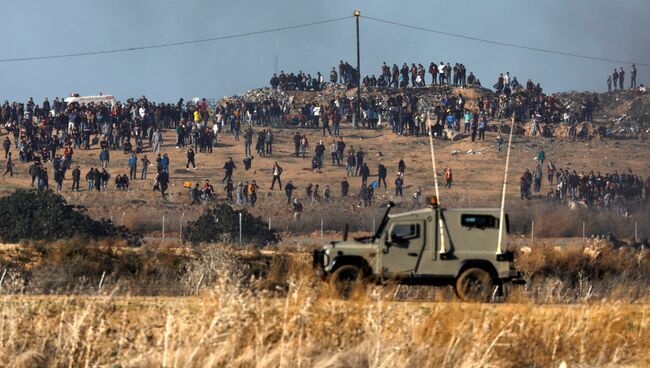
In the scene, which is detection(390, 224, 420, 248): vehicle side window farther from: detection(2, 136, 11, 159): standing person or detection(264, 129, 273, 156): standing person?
detection(264, 129, 273, 156): standing person

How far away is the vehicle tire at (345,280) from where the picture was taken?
22062mm

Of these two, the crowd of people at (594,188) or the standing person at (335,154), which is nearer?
A: the crowd of people at (594,188)

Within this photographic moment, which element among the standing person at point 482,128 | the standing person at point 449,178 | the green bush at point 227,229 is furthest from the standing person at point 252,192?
the standing person at point 482,128

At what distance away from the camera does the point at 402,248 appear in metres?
23.2

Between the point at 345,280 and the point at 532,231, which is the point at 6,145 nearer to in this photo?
the point at 532,231

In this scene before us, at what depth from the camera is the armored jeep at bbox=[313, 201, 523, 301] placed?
2309cm

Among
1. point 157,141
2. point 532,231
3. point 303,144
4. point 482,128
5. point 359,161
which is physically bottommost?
point 532,231

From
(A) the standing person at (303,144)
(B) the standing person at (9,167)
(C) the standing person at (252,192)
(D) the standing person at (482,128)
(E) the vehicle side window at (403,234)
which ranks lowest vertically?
(C) the standing person at (252,192)

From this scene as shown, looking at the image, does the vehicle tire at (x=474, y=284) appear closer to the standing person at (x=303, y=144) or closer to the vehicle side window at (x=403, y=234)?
the vehicle side window at (x=403, y=234)

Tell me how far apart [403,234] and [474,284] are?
164cm

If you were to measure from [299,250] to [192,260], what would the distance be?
4.96 metres

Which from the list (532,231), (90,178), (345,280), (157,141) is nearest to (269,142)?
(157,141)

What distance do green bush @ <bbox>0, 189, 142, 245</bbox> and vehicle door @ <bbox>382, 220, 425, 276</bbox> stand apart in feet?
72.9

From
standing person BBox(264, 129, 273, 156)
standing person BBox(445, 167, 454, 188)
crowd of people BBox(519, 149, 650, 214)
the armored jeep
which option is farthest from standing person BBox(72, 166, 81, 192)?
the armored jeep
